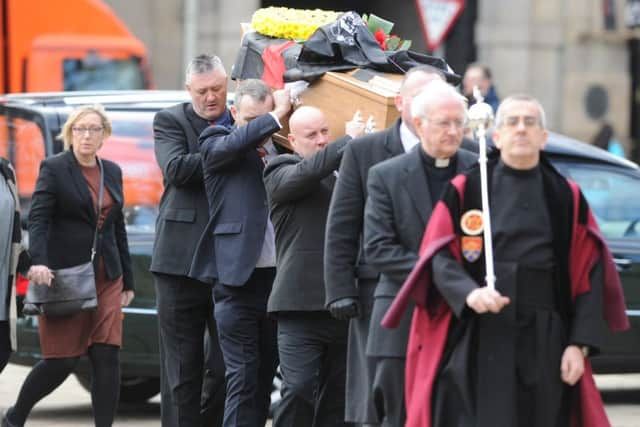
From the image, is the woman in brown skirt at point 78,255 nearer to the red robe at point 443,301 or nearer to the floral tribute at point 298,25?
the floral tribute at point 298,25

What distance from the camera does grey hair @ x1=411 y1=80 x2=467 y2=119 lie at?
6.84 m

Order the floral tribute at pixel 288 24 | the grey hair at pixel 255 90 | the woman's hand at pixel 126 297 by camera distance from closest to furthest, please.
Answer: the grey hair at pixel 255 90 → the floral tribute at pixel 288 24 → the woman's hand at pixel 126 297

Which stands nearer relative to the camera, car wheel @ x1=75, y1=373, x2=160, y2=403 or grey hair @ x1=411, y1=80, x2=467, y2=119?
grey hair @ x1=411, y1=80, x2=467, y2=119

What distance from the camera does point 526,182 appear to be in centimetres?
650

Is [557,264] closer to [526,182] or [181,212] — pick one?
[526,182]

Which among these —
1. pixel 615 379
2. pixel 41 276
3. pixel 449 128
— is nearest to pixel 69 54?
pixel 615 379

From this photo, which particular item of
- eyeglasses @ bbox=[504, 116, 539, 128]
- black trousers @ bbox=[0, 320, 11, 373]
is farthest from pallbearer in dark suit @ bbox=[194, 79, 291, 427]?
eyeglasses @ bbox=[504, 116, 539, 128]

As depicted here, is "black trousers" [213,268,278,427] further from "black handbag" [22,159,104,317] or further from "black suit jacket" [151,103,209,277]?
"black handbag" [22,159,104,317]

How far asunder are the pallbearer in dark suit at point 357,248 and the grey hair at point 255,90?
1011 millimetres

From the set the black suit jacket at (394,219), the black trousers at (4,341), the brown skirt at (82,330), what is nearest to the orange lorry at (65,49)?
the brown skirt at (82,330)

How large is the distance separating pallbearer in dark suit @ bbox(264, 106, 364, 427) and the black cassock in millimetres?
1609

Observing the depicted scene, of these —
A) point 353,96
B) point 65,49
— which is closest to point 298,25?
point 353,96

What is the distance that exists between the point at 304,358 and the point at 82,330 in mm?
1863

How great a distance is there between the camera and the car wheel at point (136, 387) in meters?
11.4
